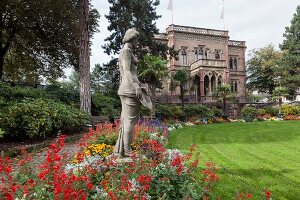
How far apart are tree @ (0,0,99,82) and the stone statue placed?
1464cm

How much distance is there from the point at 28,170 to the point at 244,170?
235 inches

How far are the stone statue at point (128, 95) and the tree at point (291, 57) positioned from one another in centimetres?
4047

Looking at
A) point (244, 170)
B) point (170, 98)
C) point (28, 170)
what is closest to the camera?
point (28, 170)

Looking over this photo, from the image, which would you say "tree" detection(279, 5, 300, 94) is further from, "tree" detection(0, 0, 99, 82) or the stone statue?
the stone statue

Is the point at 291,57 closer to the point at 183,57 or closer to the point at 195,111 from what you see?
the point at 183,57

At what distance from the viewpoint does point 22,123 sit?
1112 centimetres

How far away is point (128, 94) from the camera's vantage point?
6.00m

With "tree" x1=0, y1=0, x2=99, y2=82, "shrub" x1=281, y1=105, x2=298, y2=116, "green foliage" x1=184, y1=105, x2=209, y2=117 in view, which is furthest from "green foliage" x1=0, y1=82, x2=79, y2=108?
"shrub" x1=281, y1=105, x2=298, y2=116

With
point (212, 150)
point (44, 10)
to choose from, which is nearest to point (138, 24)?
point (44, 10)

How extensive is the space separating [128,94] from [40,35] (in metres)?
18.9

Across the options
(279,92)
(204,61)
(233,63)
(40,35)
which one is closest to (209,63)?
(204,61)

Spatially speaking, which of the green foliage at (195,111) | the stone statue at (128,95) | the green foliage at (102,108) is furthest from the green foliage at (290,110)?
the stone statue at (128,95)

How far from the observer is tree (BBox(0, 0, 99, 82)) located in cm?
1978

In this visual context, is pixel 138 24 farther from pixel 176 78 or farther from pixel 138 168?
pixel 138 168
